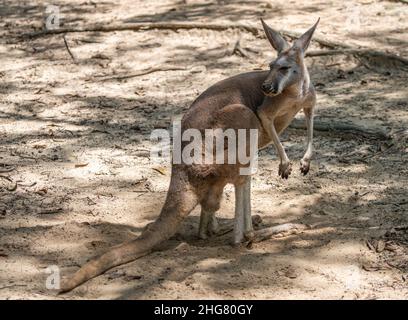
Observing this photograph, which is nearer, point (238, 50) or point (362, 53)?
point (362, 53)

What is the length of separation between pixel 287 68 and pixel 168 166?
1765 millimetres

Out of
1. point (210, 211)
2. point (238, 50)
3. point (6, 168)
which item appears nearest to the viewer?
point (210, 211)

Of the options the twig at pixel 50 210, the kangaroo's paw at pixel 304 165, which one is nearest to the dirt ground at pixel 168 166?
the twig at pixel 50 210

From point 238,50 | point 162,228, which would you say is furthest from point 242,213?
point 238,50

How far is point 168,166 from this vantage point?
6.01 m

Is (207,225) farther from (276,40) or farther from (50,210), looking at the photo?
(276,40)

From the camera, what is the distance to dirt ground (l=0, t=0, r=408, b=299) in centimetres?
421

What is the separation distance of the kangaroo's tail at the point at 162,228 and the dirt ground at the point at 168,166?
10 centimetres

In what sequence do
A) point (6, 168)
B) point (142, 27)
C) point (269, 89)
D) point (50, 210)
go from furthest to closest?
point (142, 27)
point (6, 168)
point (50, 210)
point (269, 89)

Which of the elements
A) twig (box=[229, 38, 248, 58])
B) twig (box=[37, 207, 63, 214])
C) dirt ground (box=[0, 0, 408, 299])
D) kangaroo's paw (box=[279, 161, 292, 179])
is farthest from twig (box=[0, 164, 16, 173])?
twig (box=[229, 38, 248, 58])

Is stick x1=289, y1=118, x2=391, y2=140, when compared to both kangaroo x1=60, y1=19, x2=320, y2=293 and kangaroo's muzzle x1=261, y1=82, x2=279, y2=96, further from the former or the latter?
kangaroo's muzzle x1=261, y1=82, x2=279, y2=96

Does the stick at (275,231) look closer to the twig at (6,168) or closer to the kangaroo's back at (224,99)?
the kangaroo's back at (224,99)
